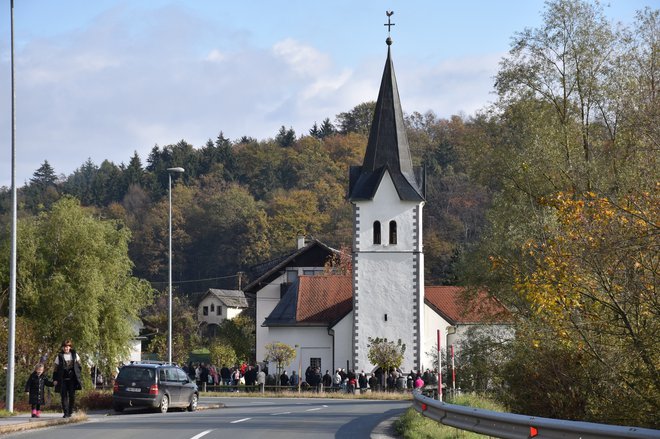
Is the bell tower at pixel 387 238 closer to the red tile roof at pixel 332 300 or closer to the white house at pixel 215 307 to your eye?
the red tile roof at pixel 332 300

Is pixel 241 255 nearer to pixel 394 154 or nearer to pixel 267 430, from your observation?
pixel 394 154

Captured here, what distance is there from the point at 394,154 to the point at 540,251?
38.1 m

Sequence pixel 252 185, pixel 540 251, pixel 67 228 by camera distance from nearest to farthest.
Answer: pixel 540 251 < pixel 67 228 < pixel 252 185

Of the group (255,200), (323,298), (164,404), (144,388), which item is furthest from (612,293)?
(255,200)

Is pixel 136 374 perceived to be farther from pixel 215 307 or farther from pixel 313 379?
pixel 215 307

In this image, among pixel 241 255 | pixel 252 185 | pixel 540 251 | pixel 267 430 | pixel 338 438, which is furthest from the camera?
pixel 252 185

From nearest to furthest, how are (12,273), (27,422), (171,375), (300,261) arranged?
(27,422), (12,273), (171,375), (300,261)

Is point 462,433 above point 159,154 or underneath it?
underneath

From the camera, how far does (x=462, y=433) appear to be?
18281 mm

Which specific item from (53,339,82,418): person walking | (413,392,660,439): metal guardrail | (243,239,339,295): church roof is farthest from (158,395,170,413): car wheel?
(243,239,339,295): church roof

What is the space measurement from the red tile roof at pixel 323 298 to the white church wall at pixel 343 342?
1.38ft

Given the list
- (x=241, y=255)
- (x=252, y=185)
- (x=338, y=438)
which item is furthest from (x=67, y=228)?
(x=252, y=185)

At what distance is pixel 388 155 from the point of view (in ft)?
205

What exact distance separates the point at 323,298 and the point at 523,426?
55.4 m
